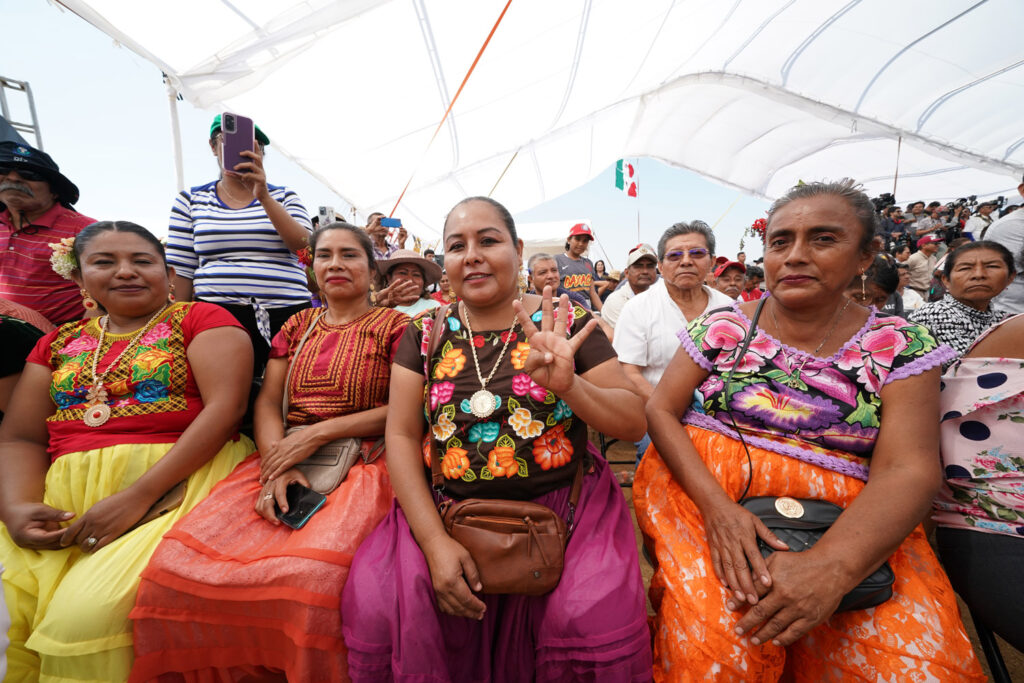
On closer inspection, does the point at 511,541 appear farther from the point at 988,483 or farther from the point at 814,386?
the point at 988,483

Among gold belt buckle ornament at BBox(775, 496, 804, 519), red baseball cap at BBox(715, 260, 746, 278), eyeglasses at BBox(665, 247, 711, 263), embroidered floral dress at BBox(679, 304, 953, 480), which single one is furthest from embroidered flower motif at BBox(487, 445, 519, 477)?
red baseball cap at BBox(715, 260, 746, 278)

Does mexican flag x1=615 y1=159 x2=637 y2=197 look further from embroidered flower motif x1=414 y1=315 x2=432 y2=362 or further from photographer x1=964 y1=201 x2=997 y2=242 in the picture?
embroidered flower motif x1=414 y1=315 x2=432 y2=362

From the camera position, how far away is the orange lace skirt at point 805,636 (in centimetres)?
117

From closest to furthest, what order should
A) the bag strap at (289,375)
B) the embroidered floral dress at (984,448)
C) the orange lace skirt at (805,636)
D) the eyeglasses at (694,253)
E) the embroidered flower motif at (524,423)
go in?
the orange lace skirt at (805,636), the embroidered floral dress at (984,448), the embroidered flower motif at (524,423), the bag strap at (289,375), the eyeglasses at (694,253)

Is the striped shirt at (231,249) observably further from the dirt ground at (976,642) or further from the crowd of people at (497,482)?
the dirt ground at (976,642)

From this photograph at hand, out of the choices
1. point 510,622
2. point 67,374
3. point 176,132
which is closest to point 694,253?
point 510,622

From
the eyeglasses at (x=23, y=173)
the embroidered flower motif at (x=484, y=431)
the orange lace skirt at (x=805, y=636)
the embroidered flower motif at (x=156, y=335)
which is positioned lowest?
the orange lace skirt at (x=805, y=636)

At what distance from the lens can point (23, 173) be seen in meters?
2.41

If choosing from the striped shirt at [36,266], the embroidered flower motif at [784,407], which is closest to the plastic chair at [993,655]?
the embroidered flower motif at [784,407]

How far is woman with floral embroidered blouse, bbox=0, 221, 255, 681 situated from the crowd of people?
0.01 metres

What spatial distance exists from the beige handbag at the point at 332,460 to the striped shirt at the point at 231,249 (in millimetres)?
744

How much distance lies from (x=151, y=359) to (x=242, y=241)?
2.69ft

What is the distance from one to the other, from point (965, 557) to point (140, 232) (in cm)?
349

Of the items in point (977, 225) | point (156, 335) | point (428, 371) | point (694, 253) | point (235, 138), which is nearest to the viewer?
point (428, 371)
